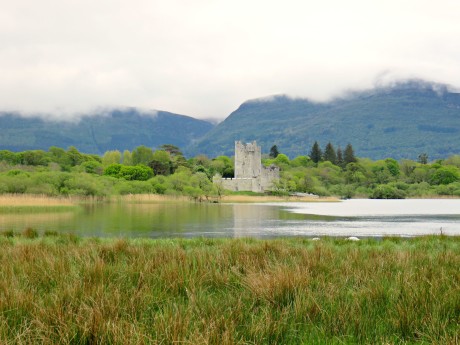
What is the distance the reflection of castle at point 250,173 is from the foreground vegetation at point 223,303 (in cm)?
7563

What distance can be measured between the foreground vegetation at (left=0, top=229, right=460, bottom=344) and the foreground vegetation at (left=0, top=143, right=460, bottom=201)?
34828 mm

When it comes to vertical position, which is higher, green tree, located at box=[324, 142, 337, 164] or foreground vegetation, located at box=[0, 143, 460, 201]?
green tree, located at box=[324, 142, 337, 164]

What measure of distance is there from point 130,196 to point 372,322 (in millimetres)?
47636

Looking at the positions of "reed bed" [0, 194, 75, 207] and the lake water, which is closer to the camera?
the lake water

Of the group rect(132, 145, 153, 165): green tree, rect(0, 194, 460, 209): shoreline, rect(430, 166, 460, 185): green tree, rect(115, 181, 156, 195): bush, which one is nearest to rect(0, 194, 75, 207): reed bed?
rect(0, 194, 460, 209): shoreline

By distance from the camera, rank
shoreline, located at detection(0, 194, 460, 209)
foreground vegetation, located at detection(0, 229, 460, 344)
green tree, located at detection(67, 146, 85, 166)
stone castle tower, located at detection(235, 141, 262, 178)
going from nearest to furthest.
A: foreground vegetation, located at detection(0, 229, 460, 344), shoreline, located at detection(0, 194, 460, 209), stone castle tower, located at detection(235, 141, 262, 178), green tree, located at detection(67, 146, 85, 166)

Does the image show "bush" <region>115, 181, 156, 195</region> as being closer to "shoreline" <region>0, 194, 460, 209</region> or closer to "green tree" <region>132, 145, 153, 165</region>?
"shoreline" <region>0, 194, 460, 209</region>

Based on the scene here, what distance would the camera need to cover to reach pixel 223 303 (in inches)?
166

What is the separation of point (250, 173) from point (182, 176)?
1199 inches

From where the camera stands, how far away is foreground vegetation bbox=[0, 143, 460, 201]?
149 feet

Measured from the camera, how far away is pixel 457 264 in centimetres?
617

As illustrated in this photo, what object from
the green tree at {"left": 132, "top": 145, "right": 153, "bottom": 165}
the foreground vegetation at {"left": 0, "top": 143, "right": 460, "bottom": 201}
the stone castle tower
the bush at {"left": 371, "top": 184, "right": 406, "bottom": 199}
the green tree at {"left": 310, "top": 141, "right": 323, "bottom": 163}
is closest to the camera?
the foreground vegetation at {"left": 0, "top": 143, "right": 460, "bottom": 201}

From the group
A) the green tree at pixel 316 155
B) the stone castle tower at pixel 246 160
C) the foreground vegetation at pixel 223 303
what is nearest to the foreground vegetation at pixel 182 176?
the green tree at pixel 316 155

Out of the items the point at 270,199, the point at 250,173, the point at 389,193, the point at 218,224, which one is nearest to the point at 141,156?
the point at 250,173
